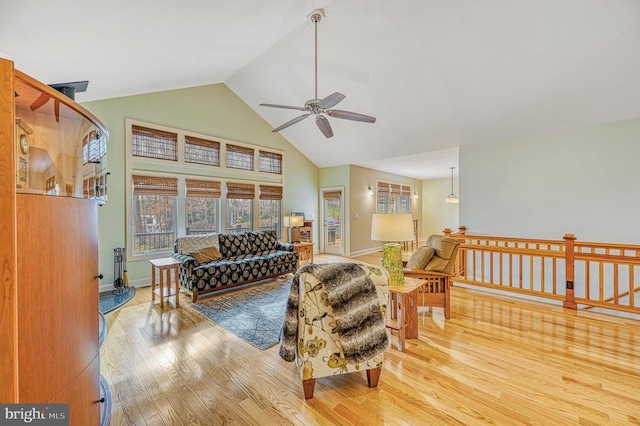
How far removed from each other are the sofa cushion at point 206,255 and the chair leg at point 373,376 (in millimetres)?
3040

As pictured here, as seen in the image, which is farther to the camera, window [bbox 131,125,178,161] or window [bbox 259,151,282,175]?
window [bbox 259,151,282,175]

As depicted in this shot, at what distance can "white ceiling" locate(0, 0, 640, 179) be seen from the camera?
7.87ft

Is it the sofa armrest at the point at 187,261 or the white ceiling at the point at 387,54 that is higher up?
the white ceiling at the point at 387,54

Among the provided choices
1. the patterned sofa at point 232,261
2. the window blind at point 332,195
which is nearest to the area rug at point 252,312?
the patterned sofa at point 232,261

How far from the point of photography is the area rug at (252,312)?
2.88 m

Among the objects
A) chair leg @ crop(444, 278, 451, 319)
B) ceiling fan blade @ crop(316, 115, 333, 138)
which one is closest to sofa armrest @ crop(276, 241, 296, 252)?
ceiling fan blade @ crop(316, 115, 333, 138)

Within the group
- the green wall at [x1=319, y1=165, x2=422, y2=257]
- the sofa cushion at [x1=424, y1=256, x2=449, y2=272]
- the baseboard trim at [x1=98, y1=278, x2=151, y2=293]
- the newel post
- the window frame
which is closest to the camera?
the sofa cushion at [x1=424, y1=256, x2=449, y2=272]

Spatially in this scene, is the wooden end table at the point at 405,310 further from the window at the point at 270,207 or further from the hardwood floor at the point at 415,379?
the window at the point at 270,207

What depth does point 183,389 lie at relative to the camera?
201 cm

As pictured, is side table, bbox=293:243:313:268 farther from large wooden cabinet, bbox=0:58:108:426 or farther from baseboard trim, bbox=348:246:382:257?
large wooden cabinet, bbox=0:58:108:426

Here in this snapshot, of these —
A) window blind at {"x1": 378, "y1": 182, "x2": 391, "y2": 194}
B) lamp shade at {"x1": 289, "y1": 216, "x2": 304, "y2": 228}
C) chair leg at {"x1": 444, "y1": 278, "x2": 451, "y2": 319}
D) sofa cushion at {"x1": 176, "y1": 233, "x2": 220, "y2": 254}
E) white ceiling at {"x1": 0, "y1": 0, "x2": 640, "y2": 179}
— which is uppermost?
white ceiling at {"x1": 0, "y1": 0, "x2": 640, "y2": 179}

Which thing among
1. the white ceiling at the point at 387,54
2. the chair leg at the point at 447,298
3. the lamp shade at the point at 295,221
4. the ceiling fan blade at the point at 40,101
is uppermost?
the white ceiling at the point at 387,54

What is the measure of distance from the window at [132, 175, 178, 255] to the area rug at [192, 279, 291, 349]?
182 cm

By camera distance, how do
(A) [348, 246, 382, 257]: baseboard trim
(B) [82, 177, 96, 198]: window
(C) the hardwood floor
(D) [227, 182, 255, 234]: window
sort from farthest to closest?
(A) [348, 246, 382, 257]: baseboard trim, (D) [227, 182, 255, 234]: window, (C) the hardwood floor, (B) [82, 177, 96, 198]: window
